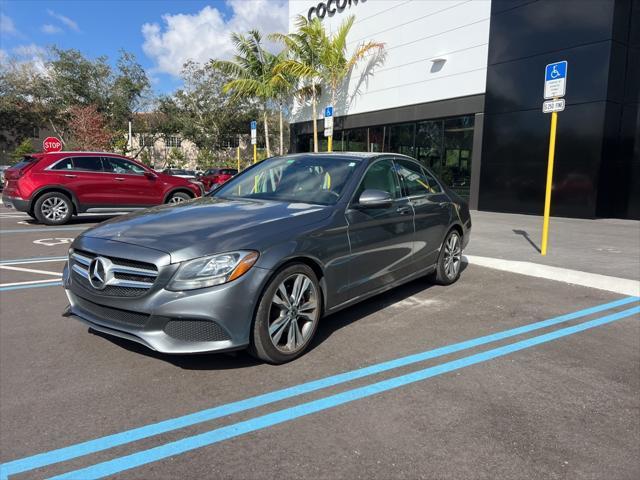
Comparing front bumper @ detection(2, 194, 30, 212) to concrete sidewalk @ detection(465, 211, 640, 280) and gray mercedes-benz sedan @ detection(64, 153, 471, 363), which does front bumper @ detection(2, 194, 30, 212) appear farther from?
concrete sidewalk @ detection(465, 211, 640, 280)

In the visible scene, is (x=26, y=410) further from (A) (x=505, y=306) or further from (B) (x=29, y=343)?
(A) (x=505, y=306)

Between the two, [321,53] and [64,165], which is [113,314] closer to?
[64,165]

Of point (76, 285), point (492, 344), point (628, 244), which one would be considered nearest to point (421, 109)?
point (628, 244)

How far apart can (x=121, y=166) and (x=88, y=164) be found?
74 cm

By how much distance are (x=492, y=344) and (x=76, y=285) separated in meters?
3.37

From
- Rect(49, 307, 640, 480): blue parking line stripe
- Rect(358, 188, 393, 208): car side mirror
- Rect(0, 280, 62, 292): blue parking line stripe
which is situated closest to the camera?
Rect(49, 307, 640, 480): blue parking line stripe

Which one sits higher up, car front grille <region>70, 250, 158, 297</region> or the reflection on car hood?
the reflection on car hood

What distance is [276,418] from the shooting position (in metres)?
2.80

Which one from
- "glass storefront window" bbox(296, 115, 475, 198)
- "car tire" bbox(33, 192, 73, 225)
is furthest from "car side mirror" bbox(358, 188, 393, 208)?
"glass storefront window" bbox(296, 115, 475, 198)

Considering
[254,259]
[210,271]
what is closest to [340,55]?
[254,259]

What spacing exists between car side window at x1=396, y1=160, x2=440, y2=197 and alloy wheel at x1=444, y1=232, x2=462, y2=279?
69cm

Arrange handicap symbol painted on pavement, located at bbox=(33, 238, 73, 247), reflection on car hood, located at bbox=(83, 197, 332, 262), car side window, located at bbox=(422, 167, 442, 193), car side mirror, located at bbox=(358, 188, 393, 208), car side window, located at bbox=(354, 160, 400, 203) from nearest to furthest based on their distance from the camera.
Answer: reflection on car hood, located at bbox=(83, 197, 332, 262)
car side mirror, located at bbox=(358, 188, 393, 208)
car side window, located at bbox=(354, 160, 400, 203)
car side window, located at bbox=(422, 167, 442, 193)
handicap symbol painted on pavement, located at bbox=(33, 238, 73, 247)

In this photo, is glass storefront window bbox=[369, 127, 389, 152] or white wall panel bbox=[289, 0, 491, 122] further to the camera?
glass storefront window bbox=[369, 127, 389, 152]

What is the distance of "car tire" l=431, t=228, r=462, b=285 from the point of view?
18.9 ft
